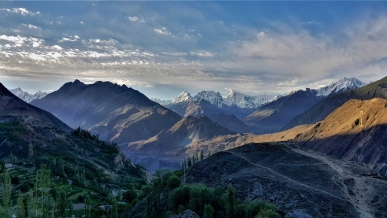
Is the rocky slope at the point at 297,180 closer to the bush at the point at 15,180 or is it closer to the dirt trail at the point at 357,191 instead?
the dirt trail at the point at 357,191

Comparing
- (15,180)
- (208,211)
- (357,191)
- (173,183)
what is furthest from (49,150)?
(357,191)

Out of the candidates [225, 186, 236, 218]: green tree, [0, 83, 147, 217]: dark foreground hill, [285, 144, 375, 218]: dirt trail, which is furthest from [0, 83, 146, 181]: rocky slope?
[285, 144, 375, 218]: dirt trail

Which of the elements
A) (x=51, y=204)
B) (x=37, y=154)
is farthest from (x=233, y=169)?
(x=37, y=154)

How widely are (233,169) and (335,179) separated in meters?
20.0

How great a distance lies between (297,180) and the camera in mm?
65188

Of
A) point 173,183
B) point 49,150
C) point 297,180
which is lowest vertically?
point 49,150

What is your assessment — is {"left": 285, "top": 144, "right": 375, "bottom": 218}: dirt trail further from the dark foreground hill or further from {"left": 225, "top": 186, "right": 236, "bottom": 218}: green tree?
the dark foreground hill

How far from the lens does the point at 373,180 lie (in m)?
64.6

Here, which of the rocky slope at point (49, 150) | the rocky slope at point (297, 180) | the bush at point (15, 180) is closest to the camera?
the rocky slope at point (297, 180)

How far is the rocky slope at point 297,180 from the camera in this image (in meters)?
54.4

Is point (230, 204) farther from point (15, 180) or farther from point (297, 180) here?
point (15, 180)

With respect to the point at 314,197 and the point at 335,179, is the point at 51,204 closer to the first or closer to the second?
the point at 314,197

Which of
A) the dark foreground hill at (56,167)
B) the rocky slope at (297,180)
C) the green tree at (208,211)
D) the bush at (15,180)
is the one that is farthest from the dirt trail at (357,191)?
the bush at (15,180)

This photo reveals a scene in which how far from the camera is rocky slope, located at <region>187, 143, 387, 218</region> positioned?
54.4 metres
